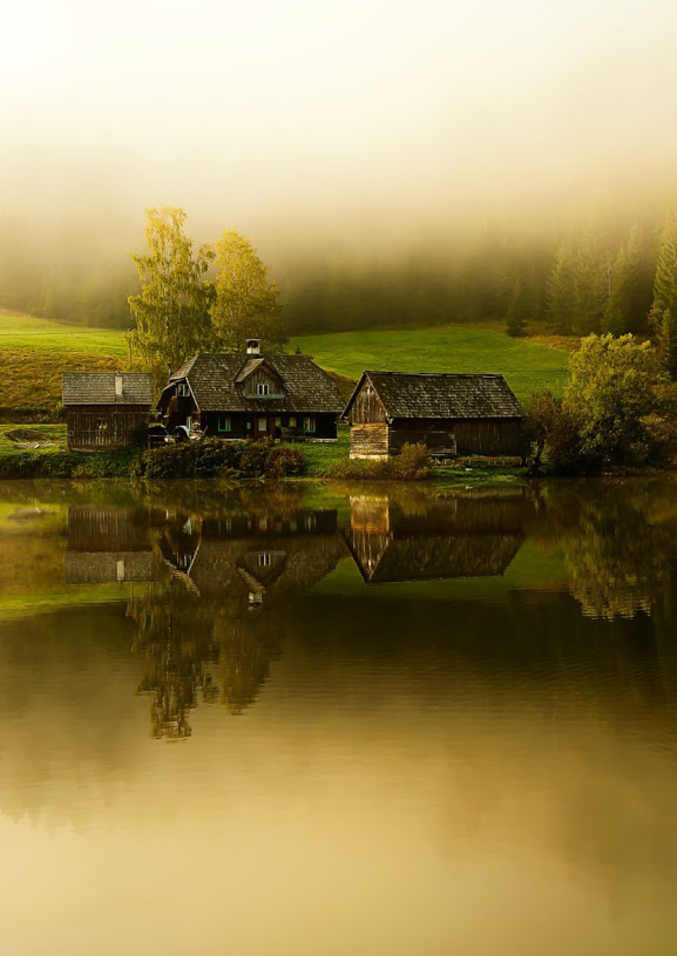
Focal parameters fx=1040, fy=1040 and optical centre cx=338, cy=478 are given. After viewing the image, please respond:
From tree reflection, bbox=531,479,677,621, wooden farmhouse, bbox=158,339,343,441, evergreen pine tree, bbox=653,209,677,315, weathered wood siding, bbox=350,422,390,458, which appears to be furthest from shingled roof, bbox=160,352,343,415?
evergreen pine tree, bbox=653,209,677,315

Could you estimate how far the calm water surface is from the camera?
8.17 m

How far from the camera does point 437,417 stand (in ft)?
215

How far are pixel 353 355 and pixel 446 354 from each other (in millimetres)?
10191

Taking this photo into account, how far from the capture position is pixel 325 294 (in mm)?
162375

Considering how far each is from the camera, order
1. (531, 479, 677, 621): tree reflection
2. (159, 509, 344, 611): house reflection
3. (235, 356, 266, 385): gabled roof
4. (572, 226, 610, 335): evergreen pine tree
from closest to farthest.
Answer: (531, 479, 677, 621): tree reflection → (159, 509, 344, 611): house reflection → (235, 356, 266, 385): gabled roof → (572, 226, 610, 335): evergreen pine tree

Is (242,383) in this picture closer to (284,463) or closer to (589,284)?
(284,463)

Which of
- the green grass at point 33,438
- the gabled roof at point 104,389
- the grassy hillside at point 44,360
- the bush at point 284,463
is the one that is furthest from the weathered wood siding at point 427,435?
the grassy hillside at point 44,360

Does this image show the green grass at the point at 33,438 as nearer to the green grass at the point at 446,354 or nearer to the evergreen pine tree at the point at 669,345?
the green grass at the point at 446,354

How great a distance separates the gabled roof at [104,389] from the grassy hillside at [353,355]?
455 inches

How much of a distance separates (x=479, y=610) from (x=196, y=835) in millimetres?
11022

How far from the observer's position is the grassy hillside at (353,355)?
300ft

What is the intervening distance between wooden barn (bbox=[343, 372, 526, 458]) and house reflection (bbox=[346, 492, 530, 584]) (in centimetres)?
1854

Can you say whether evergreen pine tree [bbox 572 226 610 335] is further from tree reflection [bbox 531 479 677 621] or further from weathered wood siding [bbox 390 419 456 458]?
tree reflection [bbox 531 479 677 621]

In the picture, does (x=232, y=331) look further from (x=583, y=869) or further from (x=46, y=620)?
(x=583, y=869)
